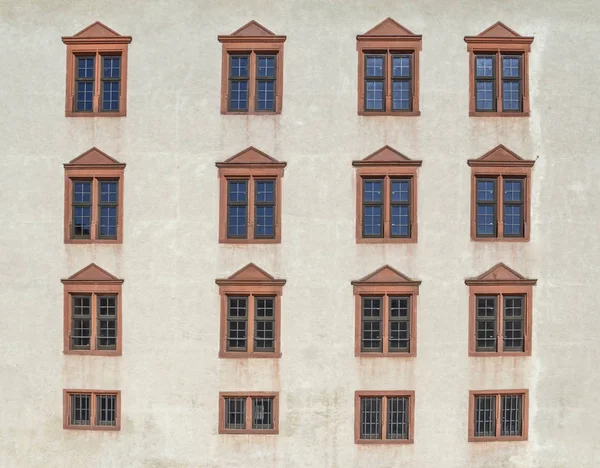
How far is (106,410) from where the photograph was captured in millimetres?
16500

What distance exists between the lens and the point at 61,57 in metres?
16.8

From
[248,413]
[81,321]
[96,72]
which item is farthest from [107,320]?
[96,72]

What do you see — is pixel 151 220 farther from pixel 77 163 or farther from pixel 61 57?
pixel 61 57

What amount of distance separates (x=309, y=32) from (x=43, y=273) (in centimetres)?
1055

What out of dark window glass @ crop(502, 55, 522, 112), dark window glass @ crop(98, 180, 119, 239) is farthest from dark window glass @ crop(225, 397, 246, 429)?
dark window glass @ crop(502, 55, 522, 112)

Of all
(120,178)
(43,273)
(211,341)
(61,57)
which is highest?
(61,57)

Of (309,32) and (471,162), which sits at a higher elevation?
(309,32)

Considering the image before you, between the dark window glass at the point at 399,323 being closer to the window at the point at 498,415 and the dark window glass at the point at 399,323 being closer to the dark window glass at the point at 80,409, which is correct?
the window at the point at 498,415

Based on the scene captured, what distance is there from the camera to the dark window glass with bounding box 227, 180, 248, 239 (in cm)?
1650

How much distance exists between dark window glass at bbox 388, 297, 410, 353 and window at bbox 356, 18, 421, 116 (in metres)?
5.53

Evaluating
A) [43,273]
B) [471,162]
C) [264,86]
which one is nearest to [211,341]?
[43,273]

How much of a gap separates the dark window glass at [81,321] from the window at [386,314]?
7.85m

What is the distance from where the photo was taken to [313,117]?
16.5 metres

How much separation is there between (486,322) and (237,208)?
317 inches
